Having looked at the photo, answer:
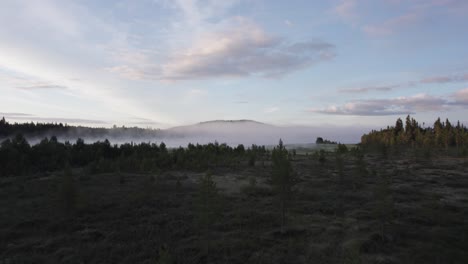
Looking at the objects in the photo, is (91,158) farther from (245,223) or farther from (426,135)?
(426,135)

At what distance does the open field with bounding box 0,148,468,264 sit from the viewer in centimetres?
1506

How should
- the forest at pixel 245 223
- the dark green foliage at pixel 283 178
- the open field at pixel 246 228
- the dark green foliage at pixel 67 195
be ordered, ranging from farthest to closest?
the dark green foliage at pixel 67 195, the dark green foliage at pixel 283 178, the forest at pixel 245 223, the open field at pixel 246 228

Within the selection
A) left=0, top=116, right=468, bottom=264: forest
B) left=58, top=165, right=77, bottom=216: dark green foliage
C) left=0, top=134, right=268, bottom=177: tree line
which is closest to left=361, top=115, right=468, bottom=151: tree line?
left=0, top=134, right=268, bottom=177: tree line

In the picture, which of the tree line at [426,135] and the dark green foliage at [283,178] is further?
the tree line at [426,135]

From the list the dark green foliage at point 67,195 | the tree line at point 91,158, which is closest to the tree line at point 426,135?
the tree line at point 91,158

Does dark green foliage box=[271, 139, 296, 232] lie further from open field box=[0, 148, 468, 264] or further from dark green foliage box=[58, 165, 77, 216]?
dark green foliage box=[58, 165, 77, 216]

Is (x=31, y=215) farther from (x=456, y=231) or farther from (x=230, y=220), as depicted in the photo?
A: (x=456, y=231)

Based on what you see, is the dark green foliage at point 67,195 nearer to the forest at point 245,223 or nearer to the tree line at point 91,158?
the forest at point 245,223

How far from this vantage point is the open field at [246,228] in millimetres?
15062

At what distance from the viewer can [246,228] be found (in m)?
20.0

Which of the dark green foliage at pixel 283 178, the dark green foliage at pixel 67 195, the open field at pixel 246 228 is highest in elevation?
the dark green foliage at pixel 283 178

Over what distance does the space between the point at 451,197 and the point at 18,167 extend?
77.1 m

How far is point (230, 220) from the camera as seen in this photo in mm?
21750

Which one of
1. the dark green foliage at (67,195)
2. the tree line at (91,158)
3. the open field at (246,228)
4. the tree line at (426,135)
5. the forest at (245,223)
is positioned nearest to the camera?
the open field at (246,228)
